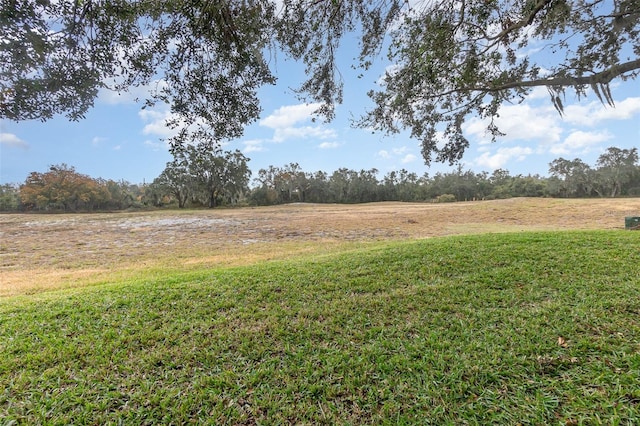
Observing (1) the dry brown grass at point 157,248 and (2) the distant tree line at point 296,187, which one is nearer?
(1) the dry brown grass at point 157,248

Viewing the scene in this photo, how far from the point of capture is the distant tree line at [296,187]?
33906mm

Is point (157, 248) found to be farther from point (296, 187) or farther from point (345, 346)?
point (296, 187)

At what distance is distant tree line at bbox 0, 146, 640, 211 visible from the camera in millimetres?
33906

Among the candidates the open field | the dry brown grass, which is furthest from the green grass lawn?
the dry brown grass

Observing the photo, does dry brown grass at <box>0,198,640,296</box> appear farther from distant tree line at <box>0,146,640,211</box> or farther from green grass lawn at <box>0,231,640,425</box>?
distant tree line at <box>0,146,640,211</box>

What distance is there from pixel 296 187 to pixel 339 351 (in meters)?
45.0

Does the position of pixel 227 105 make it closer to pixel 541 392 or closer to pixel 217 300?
pixel 217 300

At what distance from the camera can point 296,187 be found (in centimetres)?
4716

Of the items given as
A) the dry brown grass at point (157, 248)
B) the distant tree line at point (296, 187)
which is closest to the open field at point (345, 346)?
the dry brown grass at point (157, 248)

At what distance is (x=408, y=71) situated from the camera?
5.02m

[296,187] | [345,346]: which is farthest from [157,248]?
[296,187]

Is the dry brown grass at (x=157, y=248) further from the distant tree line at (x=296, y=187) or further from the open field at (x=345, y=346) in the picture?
the distant tree line at (x=296, y=187)

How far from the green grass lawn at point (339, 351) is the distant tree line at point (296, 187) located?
28.2 metres

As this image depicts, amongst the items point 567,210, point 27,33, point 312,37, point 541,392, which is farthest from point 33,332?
point 567,210
